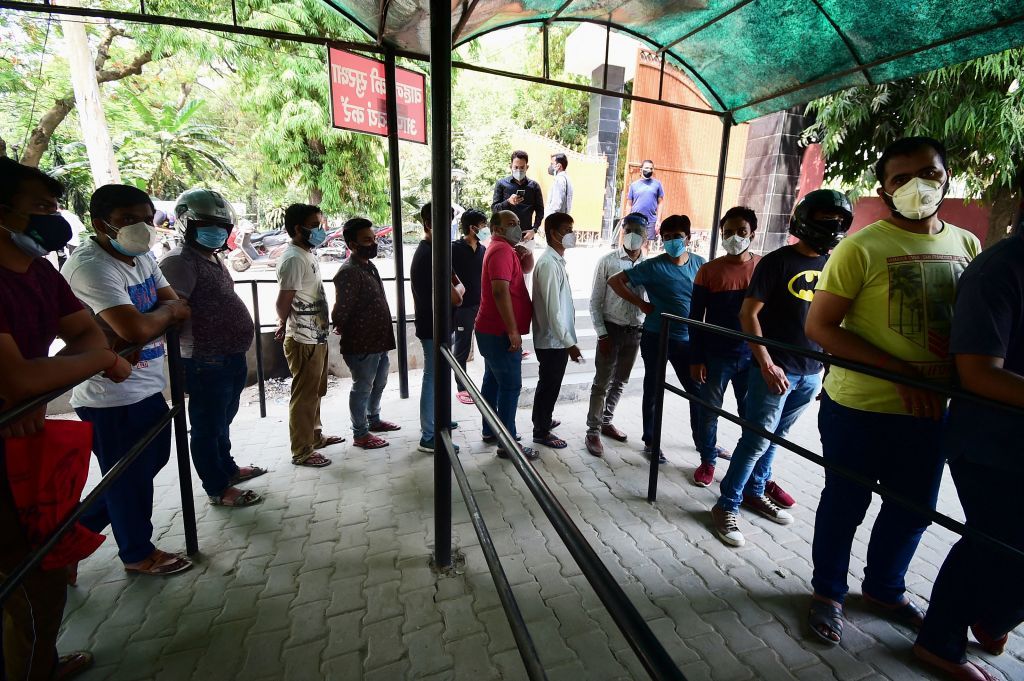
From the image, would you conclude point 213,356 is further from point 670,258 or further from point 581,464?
point 670,258

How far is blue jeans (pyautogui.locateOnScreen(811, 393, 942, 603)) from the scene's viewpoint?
1832 millimetres

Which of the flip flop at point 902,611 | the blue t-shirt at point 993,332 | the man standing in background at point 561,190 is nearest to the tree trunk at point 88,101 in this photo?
the man standing in background at point 561,190

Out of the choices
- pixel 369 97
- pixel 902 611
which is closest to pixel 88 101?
pixel 369 97

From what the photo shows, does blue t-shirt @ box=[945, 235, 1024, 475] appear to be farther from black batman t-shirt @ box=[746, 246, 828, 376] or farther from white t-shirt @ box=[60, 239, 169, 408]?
white t-shirt @ box=[60, 239, 169, 408]

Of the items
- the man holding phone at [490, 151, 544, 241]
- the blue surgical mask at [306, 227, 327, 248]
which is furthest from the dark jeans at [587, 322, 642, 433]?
the man holding phone at [490, 151, 544, 241]

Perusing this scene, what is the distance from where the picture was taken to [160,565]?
230cm

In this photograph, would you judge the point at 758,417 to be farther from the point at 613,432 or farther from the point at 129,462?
the point at 129,462

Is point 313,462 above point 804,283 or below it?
below

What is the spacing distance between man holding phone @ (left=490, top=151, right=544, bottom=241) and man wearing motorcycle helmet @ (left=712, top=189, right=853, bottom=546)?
158 inches

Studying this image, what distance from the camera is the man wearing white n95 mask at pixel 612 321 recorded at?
12.2 ft

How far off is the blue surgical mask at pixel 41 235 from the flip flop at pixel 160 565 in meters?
1.45

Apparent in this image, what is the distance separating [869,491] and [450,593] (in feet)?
5.71

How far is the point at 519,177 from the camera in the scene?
6.27 metres

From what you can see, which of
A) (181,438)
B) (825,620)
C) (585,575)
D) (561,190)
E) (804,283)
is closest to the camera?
(585,575)
